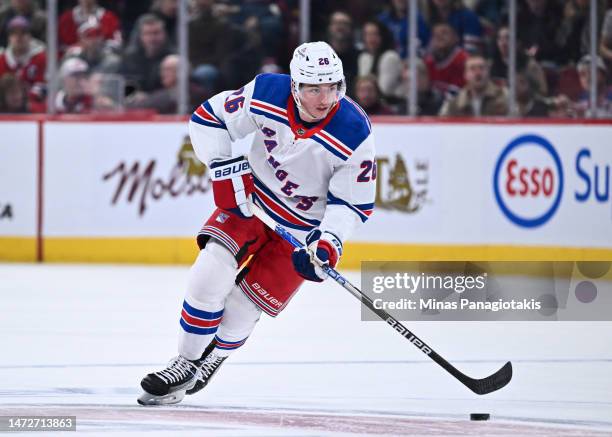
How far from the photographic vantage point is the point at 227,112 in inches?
202

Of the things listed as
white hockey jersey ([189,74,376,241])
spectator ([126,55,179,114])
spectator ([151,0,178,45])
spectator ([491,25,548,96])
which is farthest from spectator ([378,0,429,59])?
white hockey jersey ([189,74,376,241])

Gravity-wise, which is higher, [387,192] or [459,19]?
[459,19]

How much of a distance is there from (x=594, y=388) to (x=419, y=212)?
474cm

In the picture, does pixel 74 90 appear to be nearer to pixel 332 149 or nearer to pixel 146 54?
pixel 146 54

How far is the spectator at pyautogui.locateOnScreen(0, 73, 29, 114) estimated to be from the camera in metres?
10.5

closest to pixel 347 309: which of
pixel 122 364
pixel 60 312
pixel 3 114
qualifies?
pixel 60 312

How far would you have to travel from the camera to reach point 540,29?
32.0ft

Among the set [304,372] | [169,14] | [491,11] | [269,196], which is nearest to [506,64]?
[491,11]

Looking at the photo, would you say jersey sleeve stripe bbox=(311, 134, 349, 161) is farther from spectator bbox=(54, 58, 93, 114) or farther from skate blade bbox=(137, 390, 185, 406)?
spectator bbox=(54, 58, 93, 114)

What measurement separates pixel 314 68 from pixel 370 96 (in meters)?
5.38

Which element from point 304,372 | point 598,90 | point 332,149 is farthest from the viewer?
point 598,90

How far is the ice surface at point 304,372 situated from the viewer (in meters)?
4.50

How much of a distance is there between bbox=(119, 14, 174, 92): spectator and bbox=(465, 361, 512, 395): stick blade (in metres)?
5.78

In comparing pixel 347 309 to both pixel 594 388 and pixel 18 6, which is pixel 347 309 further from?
pixel 18 6
